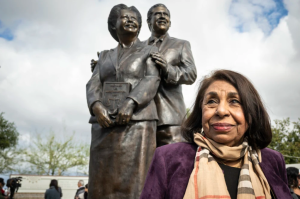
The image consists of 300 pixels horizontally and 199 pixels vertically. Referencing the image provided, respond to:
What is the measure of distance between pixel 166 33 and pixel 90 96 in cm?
162

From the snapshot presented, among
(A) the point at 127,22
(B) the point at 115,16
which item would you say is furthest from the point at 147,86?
(B) the point at 115,16

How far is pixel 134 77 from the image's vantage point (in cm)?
426

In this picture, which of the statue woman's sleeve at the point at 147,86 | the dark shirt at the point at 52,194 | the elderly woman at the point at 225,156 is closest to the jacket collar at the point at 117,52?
the statue woman's sleeve at the point at 147,86

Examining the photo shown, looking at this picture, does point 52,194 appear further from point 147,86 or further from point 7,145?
point 7,145

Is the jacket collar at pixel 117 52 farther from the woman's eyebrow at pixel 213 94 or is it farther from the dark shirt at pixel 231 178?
the dark shirt at pixel 231 178

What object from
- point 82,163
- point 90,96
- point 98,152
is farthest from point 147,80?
point 82,163

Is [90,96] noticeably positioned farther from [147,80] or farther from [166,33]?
[166,33]

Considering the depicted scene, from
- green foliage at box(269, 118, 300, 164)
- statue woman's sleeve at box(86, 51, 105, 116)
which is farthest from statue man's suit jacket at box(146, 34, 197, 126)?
green foliage at box(269, 118, 300, 164)

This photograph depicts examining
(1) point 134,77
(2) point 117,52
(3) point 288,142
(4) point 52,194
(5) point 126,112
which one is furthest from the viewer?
(3) point 288,142

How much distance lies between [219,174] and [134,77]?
8.37 feet

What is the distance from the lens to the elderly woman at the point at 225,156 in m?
1.85

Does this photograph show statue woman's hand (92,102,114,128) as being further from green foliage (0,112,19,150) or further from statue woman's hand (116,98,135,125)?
green foliage (0,112,19,150)

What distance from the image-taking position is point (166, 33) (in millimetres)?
5125

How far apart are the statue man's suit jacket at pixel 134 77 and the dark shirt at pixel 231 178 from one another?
2034 millimetres
